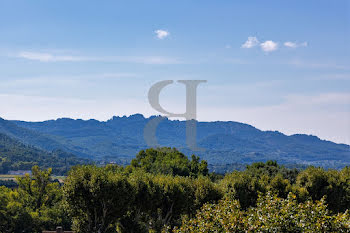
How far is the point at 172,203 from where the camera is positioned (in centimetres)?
3828

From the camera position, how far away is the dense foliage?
13.4 m

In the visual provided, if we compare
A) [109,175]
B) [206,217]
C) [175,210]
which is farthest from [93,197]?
[206,217]

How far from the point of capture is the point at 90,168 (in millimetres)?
33844

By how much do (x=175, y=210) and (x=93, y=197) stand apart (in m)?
9.78

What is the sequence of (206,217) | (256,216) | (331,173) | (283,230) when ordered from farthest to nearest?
(331,173)
(206,217)
(256,216)
(283,230)

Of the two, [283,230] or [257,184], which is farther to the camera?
[257,184]

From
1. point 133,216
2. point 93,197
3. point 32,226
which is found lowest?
point 32,226

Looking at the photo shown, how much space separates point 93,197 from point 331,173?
101ft

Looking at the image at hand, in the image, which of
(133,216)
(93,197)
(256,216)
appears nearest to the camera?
(256,216)

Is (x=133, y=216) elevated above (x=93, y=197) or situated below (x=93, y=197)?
below

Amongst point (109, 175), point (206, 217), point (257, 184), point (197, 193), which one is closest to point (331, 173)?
point (257, 184)

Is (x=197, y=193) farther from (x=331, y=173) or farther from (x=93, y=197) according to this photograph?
(x=331, y=173)

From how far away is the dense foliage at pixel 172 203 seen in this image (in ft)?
43.9

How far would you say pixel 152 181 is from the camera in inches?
1484
